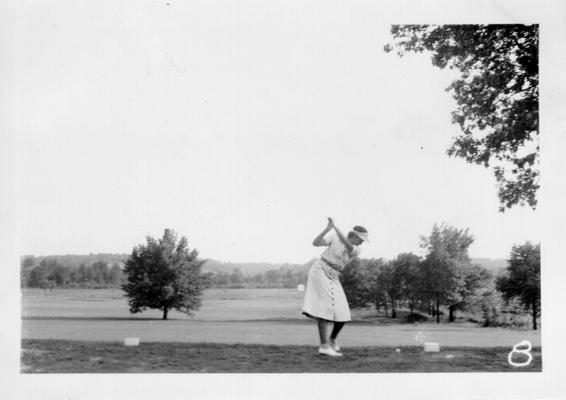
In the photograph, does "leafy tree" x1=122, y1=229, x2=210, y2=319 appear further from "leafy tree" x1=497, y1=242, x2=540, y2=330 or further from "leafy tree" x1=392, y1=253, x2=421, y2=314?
"leafy tree" x1=497, y1=242, x2=540, y2=330

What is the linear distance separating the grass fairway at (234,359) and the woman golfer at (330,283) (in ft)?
1.07

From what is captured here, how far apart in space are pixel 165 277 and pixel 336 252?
2.18 meters

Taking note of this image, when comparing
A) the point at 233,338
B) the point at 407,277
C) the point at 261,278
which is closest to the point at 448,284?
the point at 407,277

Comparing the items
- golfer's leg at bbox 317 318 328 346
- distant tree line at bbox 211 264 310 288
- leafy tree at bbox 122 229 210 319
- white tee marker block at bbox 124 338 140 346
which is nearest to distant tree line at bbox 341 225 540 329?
golfer's leg at bbox 317 318 328 346

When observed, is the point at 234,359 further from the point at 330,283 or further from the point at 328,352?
the point at 330,283

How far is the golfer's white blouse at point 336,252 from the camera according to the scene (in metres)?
9.40

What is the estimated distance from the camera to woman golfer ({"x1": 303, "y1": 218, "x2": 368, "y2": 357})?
938 centimetres

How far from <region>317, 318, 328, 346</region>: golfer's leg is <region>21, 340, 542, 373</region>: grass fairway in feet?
0.55

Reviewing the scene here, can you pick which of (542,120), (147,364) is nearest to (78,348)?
(147,364)

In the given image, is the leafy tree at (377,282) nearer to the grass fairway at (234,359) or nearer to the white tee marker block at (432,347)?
the grass fairway at (234,359)

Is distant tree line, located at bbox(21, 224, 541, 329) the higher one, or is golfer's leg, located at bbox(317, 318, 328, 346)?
distant tree line, located at bbox(21, 224, 541, 329)

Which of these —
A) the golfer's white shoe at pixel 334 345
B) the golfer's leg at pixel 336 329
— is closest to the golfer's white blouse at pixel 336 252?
the golfer's leg at pixel 336 329

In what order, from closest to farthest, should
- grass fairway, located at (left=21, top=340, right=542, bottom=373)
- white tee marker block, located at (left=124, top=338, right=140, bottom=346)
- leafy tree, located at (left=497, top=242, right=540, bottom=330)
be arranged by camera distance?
grass fairway, located at (left=21, top=340, right=542, bottom=373) < white tee marker block, located at (left=124, top=338, right=140, bottom=346) < leafy tree, located at (left=497, top=242, right=540, bottom=330)
